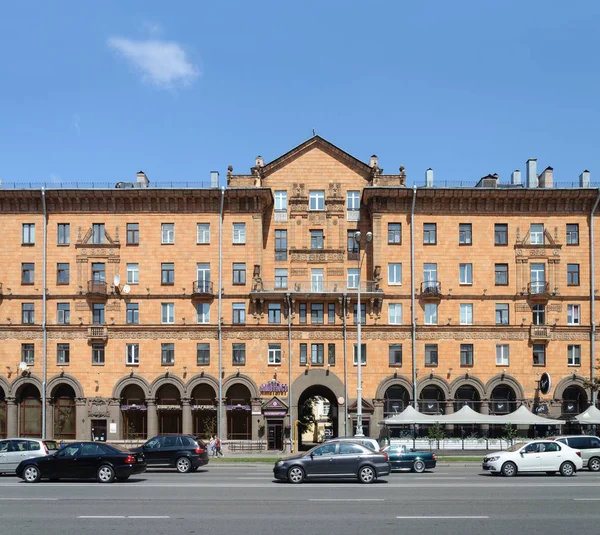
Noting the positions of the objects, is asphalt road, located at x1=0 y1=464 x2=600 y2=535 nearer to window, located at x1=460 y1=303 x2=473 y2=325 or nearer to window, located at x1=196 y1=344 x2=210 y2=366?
window, located at x1=196 y1=344 x2=210 y2=366

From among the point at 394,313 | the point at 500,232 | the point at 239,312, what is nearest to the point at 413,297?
the point at 394,313

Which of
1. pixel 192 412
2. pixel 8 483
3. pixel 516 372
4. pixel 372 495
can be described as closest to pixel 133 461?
pixel 8 483

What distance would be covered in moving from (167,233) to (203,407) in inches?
522

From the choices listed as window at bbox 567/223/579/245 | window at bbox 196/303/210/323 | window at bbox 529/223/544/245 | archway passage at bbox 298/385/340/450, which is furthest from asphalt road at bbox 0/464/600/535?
window at bbox 567/223/579/245

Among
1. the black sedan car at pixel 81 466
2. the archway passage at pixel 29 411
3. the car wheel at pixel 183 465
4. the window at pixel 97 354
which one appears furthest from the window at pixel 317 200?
the black sedan car at pixel 81 466

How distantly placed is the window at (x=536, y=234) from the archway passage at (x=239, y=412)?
79.2 feet

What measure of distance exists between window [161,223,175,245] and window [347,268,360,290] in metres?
13.5

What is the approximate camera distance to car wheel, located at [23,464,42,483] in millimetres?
27375

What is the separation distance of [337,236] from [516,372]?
16545mm

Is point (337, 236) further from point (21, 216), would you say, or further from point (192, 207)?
point (21, 216)

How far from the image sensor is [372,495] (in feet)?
74.4

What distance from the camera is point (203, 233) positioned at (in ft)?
Result: 188

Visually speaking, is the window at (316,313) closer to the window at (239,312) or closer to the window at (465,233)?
the window at (239,312)

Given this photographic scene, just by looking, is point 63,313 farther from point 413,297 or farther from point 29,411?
point 413,297
